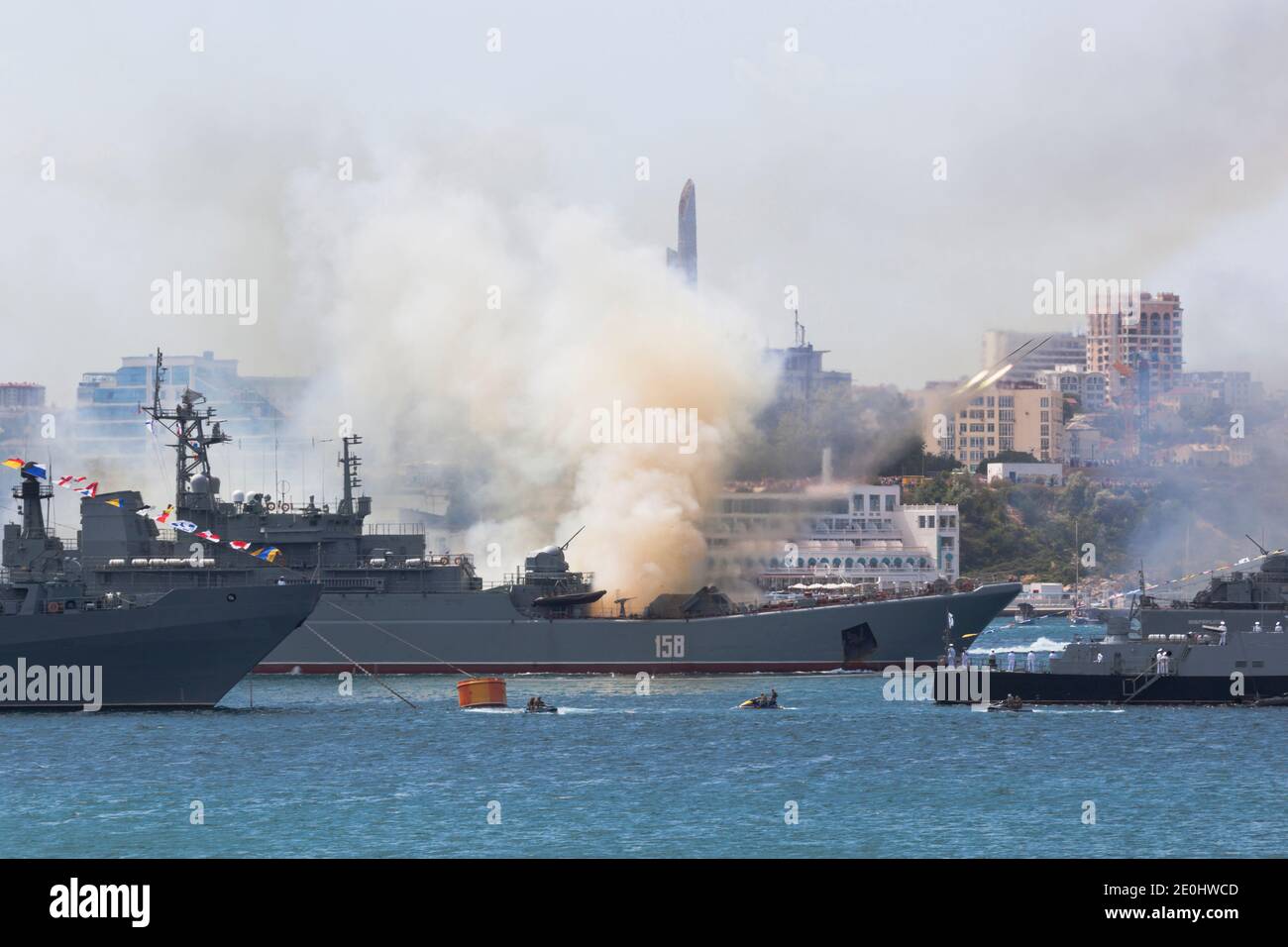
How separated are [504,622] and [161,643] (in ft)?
78.4

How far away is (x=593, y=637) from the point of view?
251 feet

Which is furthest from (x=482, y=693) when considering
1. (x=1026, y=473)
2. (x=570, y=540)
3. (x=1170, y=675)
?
(x=1026, y=473)

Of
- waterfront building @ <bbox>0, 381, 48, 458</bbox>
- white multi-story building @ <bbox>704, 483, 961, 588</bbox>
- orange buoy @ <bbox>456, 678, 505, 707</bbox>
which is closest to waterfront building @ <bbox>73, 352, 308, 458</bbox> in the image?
waterfront building @ <bbox>0, 381, 48, 458</bbox>

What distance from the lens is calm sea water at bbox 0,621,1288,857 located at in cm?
3547

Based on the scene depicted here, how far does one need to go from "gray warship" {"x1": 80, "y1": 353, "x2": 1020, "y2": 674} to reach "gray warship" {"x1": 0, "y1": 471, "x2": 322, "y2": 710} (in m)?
19.3

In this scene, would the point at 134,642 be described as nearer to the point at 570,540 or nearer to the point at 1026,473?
the point at 570,540

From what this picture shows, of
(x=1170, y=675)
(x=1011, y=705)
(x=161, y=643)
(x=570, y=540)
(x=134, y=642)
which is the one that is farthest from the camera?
(x=570, y=540)

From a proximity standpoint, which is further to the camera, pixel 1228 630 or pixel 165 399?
pixel 165 399

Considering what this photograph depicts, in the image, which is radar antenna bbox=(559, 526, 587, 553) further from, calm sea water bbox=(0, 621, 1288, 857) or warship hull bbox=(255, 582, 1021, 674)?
calm sea water bbox=(0, 621, 1288, 857)

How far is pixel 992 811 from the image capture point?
38875 mm

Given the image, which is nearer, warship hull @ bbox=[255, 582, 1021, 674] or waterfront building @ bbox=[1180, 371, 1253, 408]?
warship hull @ bbox=[255, 582, 1021, 674]
